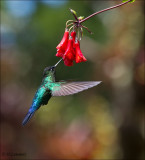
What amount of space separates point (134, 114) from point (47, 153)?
7.75ft

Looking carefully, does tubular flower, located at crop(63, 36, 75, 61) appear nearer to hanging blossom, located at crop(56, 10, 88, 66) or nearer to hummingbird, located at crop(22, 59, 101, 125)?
hanging blossom, located at crop(56, 10, 88, 66)

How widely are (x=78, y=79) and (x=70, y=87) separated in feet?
21.0

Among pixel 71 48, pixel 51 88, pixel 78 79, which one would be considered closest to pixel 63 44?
pixel 71 48

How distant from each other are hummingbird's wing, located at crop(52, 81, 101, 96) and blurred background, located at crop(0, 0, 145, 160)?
14.6ft

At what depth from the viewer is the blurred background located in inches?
305

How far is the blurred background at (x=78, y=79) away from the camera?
7.73m

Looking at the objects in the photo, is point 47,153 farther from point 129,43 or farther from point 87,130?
point 129,43

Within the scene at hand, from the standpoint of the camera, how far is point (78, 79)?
8766 mm

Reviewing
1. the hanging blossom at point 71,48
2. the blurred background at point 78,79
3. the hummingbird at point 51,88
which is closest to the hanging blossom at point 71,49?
the hanging blossom at point 71,48

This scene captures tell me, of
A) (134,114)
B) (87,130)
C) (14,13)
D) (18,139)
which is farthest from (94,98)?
(14,13)

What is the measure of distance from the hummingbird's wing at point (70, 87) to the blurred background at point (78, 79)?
4450mm

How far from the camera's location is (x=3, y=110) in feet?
25.7

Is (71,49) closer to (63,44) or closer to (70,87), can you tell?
(63,44)

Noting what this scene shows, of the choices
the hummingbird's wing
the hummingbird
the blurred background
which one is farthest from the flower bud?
the blurred background
